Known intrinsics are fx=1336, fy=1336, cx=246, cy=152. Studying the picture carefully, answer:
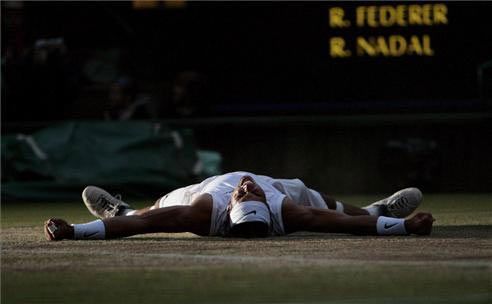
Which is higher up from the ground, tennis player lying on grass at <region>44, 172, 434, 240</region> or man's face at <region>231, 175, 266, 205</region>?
man's face at <region>231, 175, 266, 205</region>

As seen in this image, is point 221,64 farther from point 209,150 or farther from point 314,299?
point 314,299

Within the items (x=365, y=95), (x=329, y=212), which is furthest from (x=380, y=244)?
(x=365, y=95)

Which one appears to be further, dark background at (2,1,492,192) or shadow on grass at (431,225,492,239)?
dark background at (2,1,492,192)

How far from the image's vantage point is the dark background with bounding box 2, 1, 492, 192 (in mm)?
13992

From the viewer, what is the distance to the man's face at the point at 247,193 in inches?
311

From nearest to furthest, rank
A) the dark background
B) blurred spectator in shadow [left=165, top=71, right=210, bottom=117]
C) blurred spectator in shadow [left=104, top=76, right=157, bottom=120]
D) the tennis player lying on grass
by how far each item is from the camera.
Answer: the tennis player lying on grass → the dark background → blurred spectator in shadow [left=165, top=71, right=210, bottom=117] → blurred spectator in shadow [left=104, top=76, right=157, bottom=120]

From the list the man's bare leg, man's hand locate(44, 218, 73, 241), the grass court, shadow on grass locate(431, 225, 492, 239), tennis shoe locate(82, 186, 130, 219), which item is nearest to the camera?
the grass court

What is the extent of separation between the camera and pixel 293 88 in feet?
47.0

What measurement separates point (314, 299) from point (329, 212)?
2.37 m

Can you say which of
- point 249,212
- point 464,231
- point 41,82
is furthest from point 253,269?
point 41,82

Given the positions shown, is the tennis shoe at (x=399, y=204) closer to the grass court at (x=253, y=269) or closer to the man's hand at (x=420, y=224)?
the grass court at (x=253, y=269)

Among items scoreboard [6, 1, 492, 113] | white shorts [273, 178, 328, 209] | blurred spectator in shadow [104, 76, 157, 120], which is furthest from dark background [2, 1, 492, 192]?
white shorts [273, 178, 328, 209]

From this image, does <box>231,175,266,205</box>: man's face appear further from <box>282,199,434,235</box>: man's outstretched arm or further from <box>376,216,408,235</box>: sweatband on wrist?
<box>376,216,408,235</box>: sweatband on wrist

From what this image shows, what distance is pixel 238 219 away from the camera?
8.01 m
